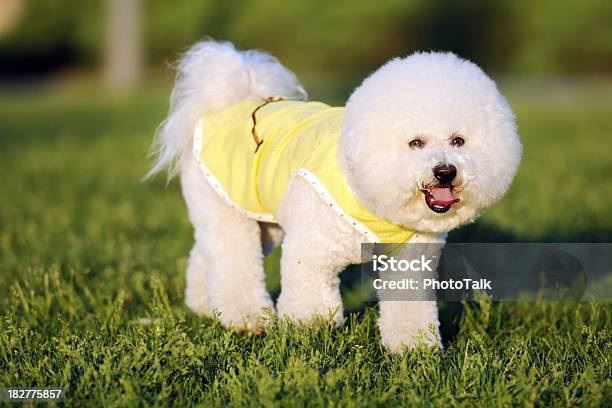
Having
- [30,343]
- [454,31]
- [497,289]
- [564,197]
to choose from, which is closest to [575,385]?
[497,289]

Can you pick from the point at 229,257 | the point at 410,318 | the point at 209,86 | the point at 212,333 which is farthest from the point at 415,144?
the point at 209,86

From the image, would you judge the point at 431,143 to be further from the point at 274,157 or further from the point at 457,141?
the point at 274,157

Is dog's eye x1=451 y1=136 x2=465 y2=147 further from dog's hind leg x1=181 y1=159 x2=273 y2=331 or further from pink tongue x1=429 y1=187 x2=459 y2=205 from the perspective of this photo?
dog's hind leg x1=181 y1=159 x2=273 y2=331

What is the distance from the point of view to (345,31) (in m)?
26.1

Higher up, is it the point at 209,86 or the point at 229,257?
the point at 209,86

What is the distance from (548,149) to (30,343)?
26.7 ft

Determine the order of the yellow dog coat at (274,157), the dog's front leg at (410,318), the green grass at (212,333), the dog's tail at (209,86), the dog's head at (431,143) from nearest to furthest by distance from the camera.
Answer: the green grass at (212,333) < the dog's head at (431,143) < the yellow dog coat at (274,157) < the dog's front leg at (410,318) < the dog's tail at (209,86)

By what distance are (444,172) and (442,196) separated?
0.13 metres

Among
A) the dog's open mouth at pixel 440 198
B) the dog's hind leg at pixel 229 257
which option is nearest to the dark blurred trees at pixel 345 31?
the dog's hind leg at pixel 229 257

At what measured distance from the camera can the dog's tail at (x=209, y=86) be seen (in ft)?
15.0

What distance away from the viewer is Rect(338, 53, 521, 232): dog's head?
3324 mm

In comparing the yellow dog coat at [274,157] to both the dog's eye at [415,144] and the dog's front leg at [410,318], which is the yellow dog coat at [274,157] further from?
the dog's eye at [415,144]

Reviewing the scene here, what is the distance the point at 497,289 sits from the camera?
4730 mm

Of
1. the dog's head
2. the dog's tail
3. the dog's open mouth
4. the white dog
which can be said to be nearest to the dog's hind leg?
the white dog
